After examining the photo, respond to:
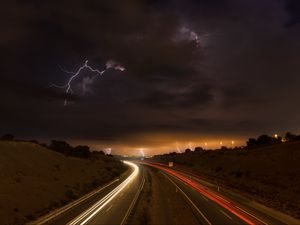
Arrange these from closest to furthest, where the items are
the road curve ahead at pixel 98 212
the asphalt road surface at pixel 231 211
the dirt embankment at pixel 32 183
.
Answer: the road curve ahead at pixel 98 212
the asphalt road surface at pixel 231 211
the dirt embankment at pixel 32 183

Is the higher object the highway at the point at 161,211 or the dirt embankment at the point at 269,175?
the dirt embankment at the point at 269,175

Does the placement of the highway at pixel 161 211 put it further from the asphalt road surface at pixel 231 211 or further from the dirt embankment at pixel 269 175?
the dirt embankment at pixel 269 175

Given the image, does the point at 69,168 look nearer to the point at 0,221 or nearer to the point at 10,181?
the point at 10,181

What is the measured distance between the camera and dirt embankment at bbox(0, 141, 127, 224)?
3434cm

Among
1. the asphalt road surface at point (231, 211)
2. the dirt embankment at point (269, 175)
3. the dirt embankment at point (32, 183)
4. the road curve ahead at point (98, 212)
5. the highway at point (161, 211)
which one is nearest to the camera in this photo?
the road curve ahead at point (98, 212)

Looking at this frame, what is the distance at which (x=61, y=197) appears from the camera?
150 ft

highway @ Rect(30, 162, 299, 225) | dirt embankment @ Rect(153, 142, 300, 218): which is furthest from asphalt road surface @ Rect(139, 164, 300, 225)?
dirt embankment @ Rect(153, 142, 300, 218)

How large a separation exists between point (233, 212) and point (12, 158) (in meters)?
36.2

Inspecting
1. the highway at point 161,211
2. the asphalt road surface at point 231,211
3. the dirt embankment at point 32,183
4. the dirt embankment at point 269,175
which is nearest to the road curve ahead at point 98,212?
the highway at point 161,211

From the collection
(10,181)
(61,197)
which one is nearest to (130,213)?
(61,197)

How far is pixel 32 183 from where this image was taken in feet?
156

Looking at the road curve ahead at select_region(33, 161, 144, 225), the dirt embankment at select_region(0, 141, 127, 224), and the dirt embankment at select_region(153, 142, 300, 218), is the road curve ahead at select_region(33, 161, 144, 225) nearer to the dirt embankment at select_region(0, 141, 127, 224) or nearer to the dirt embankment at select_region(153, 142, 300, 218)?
the dirt embankment at select_region(0, 141, 127, 224)

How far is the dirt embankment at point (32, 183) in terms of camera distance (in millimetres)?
34344

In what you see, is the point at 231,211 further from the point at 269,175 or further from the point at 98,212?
the point at 269,175
